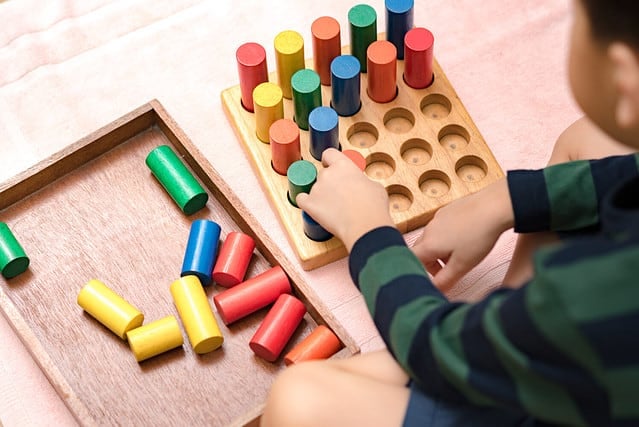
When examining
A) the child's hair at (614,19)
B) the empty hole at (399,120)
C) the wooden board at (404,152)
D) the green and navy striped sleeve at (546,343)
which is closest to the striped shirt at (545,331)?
the green and navy striped sleeve at (546,343)

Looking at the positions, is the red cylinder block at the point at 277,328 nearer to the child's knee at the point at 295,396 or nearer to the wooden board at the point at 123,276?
the wooden board at the point at 123,276

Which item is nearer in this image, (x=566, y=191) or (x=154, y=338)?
(x=566, y=191)

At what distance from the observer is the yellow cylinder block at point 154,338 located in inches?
42.8

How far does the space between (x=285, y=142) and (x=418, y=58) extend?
0.21 m

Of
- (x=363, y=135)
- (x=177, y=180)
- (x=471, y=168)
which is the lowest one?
(x=471, y=168)

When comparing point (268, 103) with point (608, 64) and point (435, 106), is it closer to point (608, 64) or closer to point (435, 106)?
point (435, 106)

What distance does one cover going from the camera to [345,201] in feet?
3.32

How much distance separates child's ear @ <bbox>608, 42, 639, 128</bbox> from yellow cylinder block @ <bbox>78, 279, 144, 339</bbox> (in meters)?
0.63

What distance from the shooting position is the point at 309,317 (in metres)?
1.14

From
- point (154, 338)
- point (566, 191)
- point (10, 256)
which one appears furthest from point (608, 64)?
point (10, 256)

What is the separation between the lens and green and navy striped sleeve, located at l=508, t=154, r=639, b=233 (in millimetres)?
962

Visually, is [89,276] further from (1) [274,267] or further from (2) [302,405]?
(2) [302,405]

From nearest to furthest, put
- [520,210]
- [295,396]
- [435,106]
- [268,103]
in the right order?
1. [295,396]
2. [520,210]
3. [268,103]
4. [435,106]

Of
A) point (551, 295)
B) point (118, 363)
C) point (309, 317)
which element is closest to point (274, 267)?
point (309, 317)
